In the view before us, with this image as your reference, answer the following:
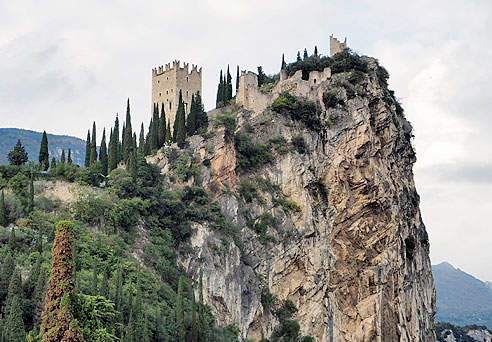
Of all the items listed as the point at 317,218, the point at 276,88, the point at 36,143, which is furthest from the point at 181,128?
the point at 36,143

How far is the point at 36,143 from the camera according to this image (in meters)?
121

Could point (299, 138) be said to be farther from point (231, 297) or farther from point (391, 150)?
point (231, 297)

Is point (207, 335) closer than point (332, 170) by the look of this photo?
Yes

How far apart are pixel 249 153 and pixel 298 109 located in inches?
233

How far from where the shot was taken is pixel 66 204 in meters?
45.2

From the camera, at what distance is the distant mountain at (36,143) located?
116963 mm

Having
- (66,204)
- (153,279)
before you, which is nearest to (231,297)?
(153,279)

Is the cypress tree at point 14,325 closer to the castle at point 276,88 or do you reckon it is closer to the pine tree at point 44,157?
the pine tree at point 44,157

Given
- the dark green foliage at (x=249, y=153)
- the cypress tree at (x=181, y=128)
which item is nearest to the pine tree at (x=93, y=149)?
the cypress tree at (x=181, y=128)

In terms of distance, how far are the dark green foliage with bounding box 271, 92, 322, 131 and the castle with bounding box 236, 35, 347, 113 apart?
3.15ft

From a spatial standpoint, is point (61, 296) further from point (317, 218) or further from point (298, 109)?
point (298, 109)

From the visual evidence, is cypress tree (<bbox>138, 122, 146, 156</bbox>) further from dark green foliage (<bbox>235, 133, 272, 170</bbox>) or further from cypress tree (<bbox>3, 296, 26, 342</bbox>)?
cypress tree (<bbox>3, 296, 26, 342</bbox>)

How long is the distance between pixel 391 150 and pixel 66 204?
2794 centimetres

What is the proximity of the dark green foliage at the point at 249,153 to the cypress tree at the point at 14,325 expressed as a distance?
25.4m
